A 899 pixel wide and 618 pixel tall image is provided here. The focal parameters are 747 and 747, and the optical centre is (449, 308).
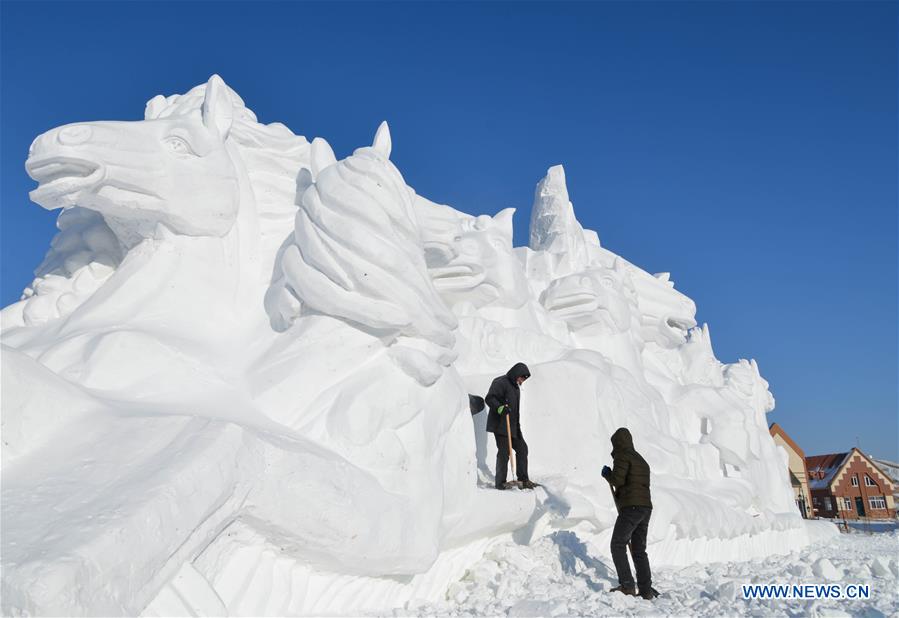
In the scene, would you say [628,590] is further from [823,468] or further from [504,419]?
[823,468]

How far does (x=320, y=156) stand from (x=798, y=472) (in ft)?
85.3

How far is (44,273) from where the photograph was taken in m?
5.35

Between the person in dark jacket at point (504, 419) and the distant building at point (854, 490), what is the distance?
1084 inches

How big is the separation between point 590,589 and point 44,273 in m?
4.28

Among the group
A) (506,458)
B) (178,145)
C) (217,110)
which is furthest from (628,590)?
(217,110)

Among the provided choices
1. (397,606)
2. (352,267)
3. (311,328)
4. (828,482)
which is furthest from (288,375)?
(828,482)

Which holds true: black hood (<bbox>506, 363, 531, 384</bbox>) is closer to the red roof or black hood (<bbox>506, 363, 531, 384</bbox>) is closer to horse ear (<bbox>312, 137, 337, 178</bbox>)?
horse ear (<bbox>312, 137, 337, 178</bbox>)

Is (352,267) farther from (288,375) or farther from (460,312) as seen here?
(460,312)

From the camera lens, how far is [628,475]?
4223 millimetres

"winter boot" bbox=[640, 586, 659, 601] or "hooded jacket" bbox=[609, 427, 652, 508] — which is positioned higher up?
"hooded jacket" bbox=[609, 427, 652, 508]

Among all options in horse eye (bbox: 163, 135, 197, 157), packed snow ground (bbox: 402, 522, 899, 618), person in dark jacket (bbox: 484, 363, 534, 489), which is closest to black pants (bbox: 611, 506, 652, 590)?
packed snow ground (bbox: 402, 522, 899, 618)

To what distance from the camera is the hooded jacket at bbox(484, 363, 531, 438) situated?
5.05 meters

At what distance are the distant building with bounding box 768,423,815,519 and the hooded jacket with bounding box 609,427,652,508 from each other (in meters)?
20.3

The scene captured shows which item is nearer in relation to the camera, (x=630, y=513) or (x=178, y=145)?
(x=630, y=513)
